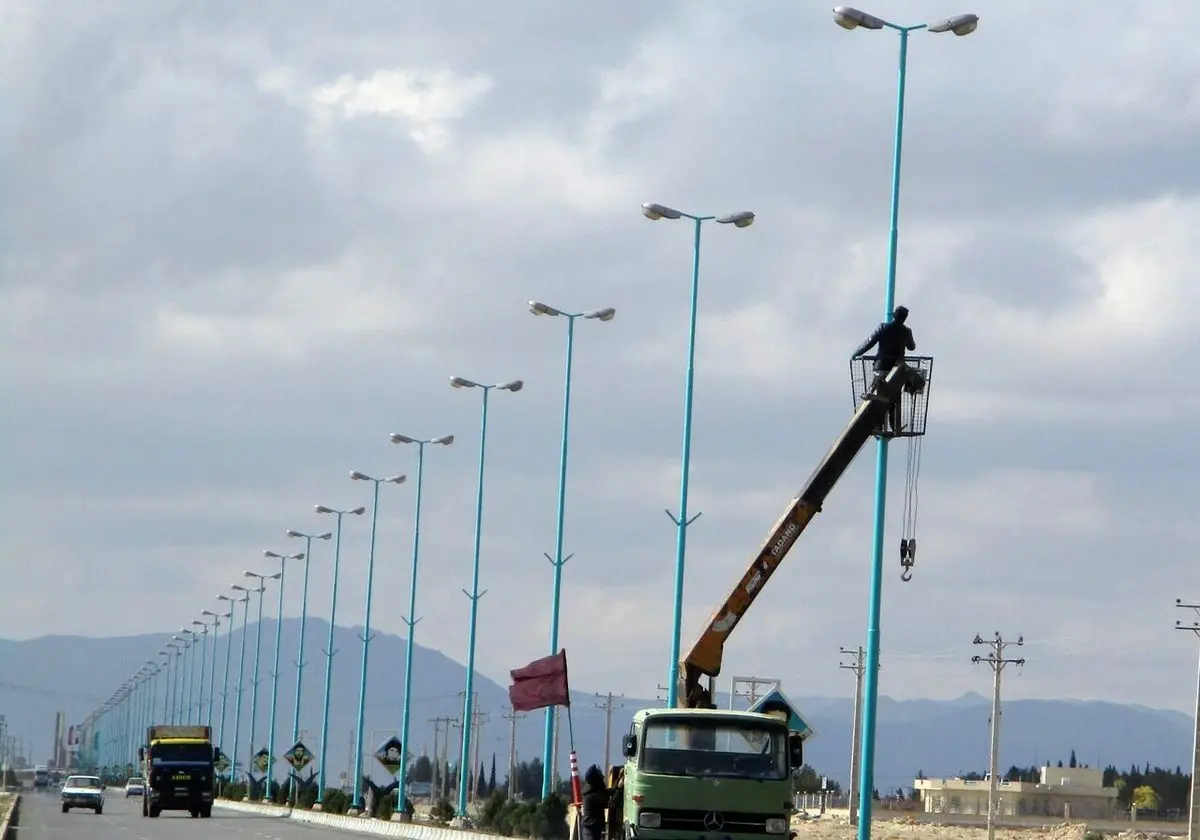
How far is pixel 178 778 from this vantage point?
74562mm

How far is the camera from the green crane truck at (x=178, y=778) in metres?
74.2

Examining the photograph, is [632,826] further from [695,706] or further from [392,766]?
[392,766]

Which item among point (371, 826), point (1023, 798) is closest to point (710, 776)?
point (371, 826)

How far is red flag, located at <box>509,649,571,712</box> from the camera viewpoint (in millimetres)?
38469

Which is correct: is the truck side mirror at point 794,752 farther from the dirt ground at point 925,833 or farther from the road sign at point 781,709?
the dirt ground at point 925,833

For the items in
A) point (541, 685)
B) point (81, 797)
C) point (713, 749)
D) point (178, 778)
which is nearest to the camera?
point (713, 749)

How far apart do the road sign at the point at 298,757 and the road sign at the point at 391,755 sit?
18992mm

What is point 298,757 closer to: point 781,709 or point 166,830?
point 166,830

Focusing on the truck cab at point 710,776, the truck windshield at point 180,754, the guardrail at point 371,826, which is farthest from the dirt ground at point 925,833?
the truck cab at point 710,776

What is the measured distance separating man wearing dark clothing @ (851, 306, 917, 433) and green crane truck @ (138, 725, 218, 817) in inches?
1880

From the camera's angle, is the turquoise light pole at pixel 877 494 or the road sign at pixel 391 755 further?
the road sign at pixel 391 755

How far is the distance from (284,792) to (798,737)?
78.8m

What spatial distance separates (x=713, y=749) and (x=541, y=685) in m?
10.5

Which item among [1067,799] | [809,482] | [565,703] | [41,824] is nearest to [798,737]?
[809,482]
